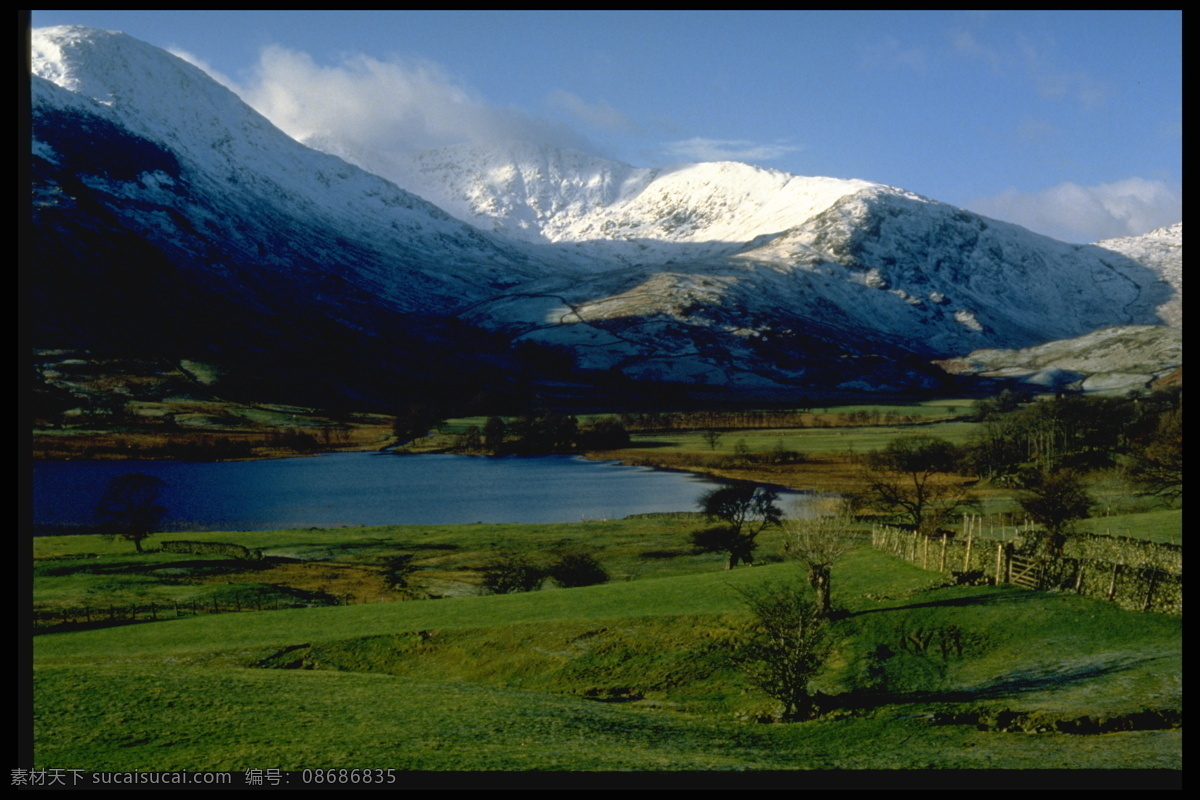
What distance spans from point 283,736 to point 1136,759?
25168mm

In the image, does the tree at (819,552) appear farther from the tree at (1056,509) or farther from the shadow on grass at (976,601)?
the tree at (1056,509)

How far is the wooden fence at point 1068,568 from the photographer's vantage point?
129 feet

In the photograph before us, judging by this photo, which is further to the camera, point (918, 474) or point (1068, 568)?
point (918, 474)

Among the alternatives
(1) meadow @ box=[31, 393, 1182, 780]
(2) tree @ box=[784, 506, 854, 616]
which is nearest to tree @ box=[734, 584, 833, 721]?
(1) meadow @ box=[31, 393, 1182, 780]

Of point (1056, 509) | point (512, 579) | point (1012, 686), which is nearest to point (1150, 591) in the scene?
point (1012, 686)

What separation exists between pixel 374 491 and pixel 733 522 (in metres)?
91.8

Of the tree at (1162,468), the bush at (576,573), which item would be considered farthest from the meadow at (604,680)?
the tree at (1162,468)

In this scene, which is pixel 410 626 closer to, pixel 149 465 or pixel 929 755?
pixel 929 755

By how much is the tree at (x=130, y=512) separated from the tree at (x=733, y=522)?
207 ft

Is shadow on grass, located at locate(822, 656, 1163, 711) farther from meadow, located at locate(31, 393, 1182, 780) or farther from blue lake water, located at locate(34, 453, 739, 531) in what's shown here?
blue lake water, located at locate(34, 453, 739, 531)

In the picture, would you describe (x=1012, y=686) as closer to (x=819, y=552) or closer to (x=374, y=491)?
(x=819, y=552)

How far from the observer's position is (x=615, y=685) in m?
41.5
